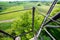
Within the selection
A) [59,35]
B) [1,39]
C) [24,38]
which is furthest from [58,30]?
[1,39]

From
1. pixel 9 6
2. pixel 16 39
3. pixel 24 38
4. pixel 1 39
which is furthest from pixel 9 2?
pixel 16 39

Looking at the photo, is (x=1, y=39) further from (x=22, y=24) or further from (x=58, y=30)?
(x=58, y=30)

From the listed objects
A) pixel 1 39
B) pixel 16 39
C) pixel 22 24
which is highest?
pixel 16 39

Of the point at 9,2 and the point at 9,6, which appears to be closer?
the point at 9,2

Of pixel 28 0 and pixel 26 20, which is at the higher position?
pixel 26 20

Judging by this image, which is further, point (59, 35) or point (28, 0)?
point (28, 0)

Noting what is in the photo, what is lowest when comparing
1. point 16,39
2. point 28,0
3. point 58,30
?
point 28,0

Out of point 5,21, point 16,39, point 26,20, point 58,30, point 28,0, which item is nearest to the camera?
point 16,39

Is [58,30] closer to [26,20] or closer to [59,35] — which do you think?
[59,35]

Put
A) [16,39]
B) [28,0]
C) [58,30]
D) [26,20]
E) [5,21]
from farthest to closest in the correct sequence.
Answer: [28,0]
[5,21]
[26,20]
[58,30]
[16,39]
